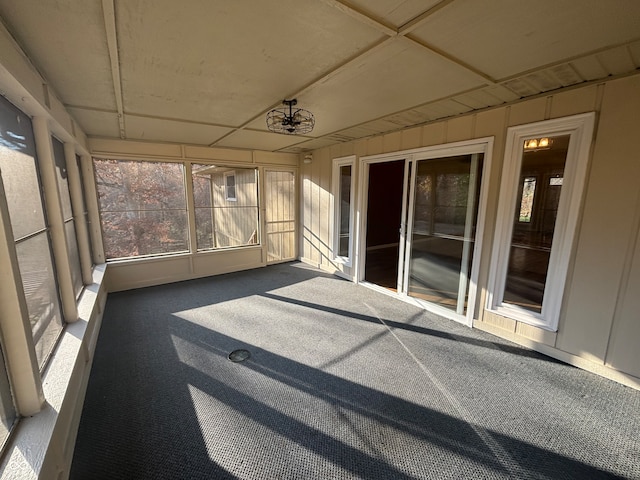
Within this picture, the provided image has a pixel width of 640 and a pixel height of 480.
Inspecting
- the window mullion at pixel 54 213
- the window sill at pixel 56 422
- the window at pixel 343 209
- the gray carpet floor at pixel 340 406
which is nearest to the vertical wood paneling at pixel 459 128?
the window at pixel 343 209

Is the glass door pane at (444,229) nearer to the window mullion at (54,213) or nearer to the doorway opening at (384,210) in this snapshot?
the doorway opening at (384,210)

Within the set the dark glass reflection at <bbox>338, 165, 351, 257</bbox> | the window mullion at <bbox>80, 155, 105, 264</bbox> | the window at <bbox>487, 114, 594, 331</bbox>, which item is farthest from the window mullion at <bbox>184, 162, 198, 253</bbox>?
the window at <bbox>487, 114, 594, 331</bbox>

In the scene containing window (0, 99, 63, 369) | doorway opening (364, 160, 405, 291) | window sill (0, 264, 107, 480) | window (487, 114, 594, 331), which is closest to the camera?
window sill (0, 264, 107, 480)

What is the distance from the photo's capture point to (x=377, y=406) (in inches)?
75.9

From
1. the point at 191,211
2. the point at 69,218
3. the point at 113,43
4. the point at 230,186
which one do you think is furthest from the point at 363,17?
the point at 230,186

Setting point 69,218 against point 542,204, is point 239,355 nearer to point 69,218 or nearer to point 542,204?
point 69,218

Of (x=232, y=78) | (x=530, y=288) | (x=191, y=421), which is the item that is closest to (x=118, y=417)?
(x=191, y=421)

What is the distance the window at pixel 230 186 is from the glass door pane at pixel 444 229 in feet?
15.5

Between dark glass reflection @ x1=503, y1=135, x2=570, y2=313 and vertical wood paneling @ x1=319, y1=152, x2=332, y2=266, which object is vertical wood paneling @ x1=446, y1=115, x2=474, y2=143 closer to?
dark glass reflection @ x1=503, y1=135, x2=570, y2=313

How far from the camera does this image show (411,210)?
3.61m

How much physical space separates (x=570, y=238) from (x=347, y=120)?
2.55m

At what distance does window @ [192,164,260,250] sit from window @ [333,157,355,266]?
5.79ft

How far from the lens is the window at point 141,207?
410 cm

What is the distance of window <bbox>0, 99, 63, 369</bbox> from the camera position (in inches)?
57.1
